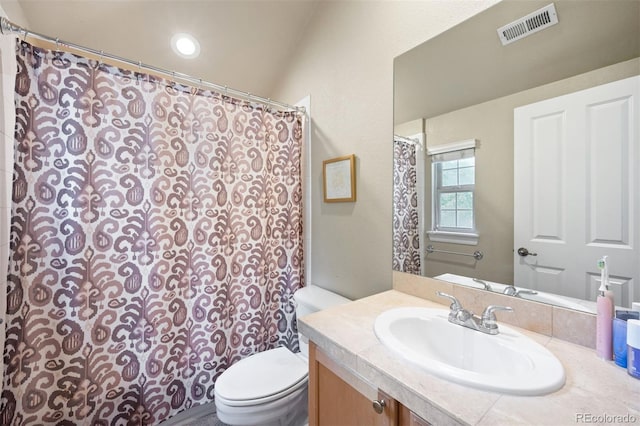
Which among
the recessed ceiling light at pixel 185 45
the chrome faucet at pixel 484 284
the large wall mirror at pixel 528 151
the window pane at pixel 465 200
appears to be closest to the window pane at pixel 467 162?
the large wall mirror at pixel 528 151

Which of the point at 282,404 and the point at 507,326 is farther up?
the point at 507,326

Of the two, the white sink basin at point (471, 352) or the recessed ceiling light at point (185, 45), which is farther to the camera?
the recessed ceiling light at point (185, 45)

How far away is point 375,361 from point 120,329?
124 cm

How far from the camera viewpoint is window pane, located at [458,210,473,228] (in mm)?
1057

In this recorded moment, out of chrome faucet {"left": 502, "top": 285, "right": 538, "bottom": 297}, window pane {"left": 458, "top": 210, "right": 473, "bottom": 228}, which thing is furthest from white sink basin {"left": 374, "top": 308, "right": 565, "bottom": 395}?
window pane {"left": 458, "top": 210, "right": 473, "bottom": 228}

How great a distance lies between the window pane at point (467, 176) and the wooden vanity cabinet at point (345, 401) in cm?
83

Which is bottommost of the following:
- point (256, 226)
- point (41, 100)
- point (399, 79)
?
point (256, 226)

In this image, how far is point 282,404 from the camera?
120 cm

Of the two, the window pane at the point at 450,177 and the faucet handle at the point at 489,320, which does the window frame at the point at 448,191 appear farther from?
the faucet handle at the point at 489,320

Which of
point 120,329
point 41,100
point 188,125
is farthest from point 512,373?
point 41,100

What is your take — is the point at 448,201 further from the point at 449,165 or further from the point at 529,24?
the point at 529,24

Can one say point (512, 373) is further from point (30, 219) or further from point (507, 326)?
point (30, 219)

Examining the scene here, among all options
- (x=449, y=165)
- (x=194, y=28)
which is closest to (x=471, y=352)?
(x=449, y=165)

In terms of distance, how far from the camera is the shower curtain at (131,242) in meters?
1.08
